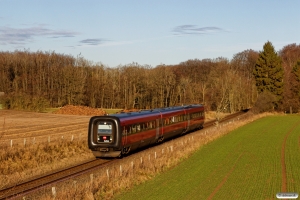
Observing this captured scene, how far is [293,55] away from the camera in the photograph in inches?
5271

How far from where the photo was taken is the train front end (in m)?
24.5

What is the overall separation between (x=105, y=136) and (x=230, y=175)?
8795 mm

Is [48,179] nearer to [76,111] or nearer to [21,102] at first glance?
[21,102]

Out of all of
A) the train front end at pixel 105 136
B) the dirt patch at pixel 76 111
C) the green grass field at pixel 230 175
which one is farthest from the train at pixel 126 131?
the dirt patch at pixel 76 111

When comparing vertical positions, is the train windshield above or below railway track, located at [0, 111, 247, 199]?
above

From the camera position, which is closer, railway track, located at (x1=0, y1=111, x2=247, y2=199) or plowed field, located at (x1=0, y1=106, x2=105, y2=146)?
railway track, located at (x1=0, y1=111, x2=247, y2=199)

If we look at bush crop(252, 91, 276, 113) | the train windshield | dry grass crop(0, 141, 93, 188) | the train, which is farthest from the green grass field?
bush crop(252, 91, 276, 113)

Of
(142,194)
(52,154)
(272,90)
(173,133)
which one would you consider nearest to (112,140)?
(52,154)

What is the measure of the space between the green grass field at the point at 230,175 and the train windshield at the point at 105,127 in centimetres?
508

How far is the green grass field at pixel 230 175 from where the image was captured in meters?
15.5

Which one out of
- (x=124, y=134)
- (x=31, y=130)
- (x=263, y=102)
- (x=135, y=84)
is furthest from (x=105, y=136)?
(x=135, y=84)

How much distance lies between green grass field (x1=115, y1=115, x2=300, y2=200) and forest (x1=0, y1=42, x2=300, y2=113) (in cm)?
4554

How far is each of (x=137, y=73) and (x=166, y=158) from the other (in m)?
75.3

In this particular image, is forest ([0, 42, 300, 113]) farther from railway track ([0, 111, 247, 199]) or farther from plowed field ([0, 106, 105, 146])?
railway track ([0, 111, 247, 199])
